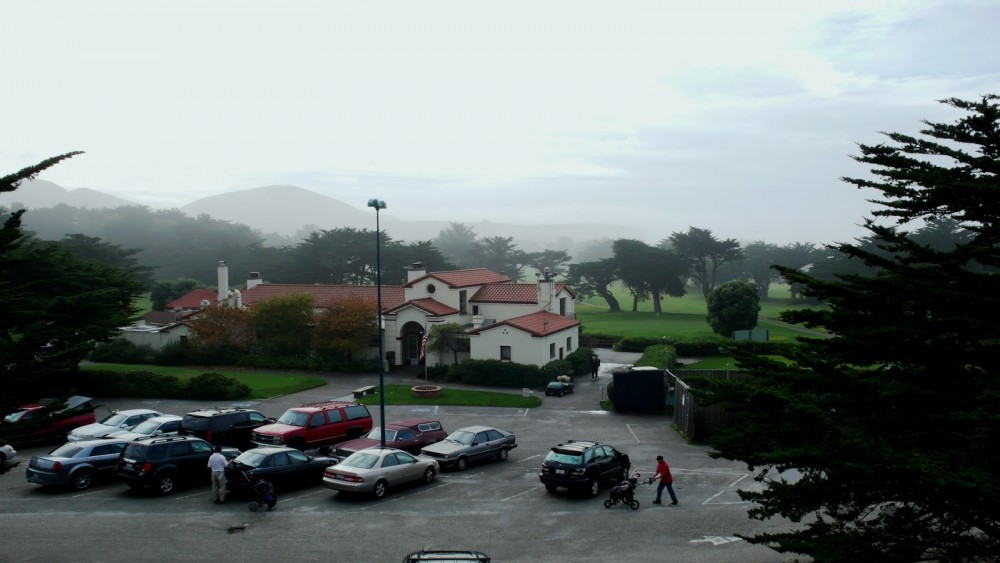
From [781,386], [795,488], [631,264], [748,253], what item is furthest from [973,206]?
[748,253]

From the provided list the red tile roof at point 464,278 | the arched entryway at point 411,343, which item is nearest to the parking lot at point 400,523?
the arched entryway at point 411,343

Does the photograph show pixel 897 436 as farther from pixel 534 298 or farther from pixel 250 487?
pixel 534 298

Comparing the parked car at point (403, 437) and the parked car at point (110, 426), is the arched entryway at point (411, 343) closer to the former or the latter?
the parked car at point (403, 437)

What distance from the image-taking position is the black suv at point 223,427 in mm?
25734

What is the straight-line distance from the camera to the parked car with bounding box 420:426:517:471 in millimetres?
24422

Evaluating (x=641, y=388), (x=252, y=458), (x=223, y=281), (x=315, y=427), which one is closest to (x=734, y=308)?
(x=641, y=388)

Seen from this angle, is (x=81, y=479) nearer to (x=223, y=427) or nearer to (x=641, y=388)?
(x=223, y=427)

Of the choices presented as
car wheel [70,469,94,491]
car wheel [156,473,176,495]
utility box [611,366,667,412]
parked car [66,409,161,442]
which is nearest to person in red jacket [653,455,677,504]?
car wheel [156,473,176,495]

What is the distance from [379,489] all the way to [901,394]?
14066mm

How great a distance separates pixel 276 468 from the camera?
2111 cm

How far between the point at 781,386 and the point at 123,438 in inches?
788

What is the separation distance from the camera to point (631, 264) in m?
90.5

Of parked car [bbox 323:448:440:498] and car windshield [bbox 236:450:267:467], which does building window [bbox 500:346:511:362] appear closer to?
parked car [bbox 323:448:440:498]

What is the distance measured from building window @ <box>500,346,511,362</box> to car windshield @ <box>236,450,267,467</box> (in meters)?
25.1
